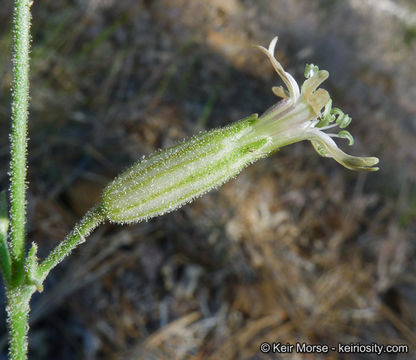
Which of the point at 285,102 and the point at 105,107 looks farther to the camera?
the point at 105,107

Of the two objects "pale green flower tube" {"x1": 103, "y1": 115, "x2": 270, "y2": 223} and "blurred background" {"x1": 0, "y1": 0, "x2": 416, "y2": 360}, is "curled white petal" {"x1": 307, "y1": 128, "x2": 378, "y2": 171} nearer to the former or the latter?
"pale green flower tube" {"x1": 103, "y1": 115, "x2": 270, "y2": 223}

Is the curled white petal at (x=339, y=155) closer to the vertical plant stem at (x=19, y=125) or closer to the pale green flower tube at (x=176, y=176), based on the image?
the pale green flower tube at (x=176, y=176)

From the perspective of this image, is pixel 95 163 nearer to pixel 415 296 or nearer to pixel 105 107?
pixel 105 107

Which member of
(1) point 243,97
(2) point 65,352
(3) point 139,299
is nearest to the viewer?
(2) point 65,352

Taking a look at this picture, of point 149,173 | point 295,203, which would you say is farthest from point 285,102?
point 295,203

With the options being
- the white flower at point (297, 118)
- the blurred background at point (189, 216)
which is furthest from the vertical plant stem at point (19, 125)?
the blurred background at point (189, 216)

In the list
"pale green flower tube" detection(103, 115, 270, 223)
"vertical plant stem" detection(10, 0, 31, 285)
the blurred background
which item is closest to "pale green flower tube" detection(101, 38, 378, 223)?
"pale green flower tube" detection(103, 115, 270, 223)

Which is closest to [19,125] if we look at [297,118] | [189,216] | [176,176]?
[176,176]
